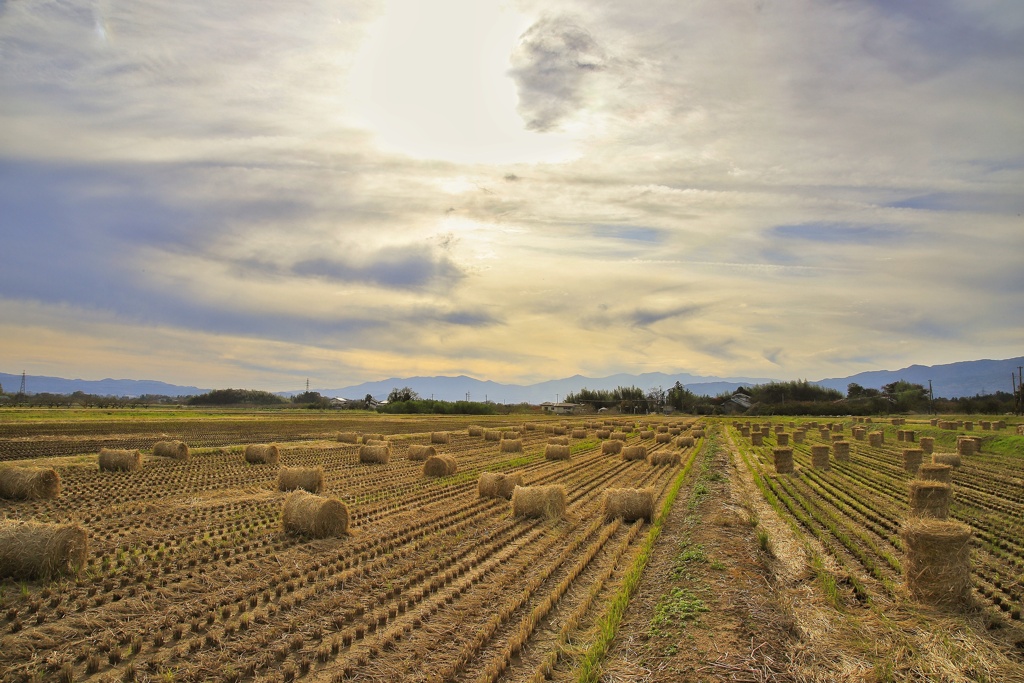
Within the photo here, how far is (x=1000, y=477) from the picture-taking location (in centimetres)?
2272

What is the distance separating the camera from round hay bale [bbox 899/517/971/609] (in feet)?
29.7

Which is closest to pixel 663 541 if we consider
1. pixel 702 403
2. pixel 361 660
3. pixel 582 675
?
pixel 582 675

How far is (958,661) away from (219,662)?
923 centimetres

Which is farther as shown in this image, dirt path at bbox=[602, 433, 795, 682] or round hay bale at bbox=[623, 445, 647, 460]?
round hay bale at bbox=[623, 445, 647, 460]

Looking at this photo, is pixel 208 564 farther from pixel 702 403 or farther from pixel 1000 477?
pixel 702 403

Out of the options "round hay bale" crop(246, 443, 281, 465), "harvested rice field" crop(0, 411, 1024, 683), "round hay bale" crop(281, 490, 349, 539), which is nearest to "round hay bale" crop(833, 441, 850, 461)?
"harvested rice field" crop(0, 411, 1024, 683)

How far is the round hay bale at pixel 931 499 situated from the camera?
43.2 feet

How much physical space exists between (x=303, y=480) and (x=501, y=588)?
1234 centimetres

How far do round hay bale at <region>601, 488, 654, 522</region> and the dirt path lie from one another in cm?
165

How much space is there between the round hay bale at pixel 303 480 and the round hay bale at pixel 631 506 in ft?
33.5

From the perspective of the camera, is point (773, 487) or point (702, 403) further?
point (702, 403)

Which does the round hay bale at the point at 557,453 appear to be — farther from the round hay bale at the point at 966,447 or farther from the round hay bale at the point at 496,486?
the round hay bale at the point at 966,447

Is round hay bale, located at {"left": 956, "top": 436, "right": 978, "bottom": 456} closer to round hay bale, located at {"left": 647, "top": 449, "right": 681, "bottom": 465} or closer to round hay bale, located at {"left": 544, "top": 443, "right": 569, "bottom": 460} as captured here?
round hay bale, located at {"left": 647, "top": 449, "right": 681, "bottom": 465}

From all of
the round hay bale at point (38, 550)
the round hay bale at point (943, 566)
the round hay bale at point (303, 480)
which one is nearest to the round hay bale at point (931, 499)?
the round hay bale at point (943, 566)
